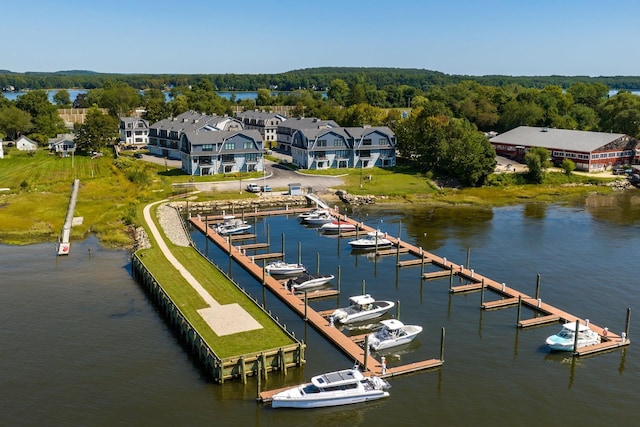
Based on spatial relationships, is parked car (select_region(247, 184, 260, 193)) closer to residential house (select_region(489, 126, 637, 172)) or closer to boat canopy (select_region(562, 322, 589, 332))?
boat canopy (select_region(562, 322, 589, 332))

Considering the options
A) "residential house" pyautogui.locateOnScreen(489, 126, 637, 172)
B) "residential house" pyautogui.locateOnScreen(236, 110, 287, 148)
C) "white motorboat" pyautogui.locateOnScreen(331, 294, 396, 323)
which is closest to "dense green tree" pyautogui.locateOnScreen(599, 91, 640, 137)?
"residential house" pyautogui.locateOnScreen(489, 126, 637, 172)

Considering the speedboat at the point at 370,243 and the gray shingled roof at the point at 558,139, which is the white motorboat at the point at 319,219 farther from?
the gray shingled roof at the point at 558,139

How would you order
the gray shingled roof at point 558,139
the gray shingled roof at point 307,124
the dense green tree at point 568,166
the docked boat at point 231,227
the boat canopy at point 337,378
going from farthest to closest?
the gray shingled roof at point 307,124
the gray shingled roof at point 558,139
the dense green tree at point 568,166
the docked boat at point 231,227
the boat canopy at point 337,378

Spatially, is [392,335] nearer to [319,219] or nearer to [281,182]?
[319,219]

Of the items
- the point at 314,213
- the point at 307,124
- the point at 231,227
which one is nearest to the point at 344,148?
the point at 307,124

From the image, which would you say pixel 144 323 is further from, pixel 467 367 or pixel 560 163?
pixel 560 163

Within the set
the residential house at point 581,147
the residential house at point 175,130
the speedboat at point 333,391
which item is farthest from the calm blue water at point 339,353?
the residential house at point 175,130
